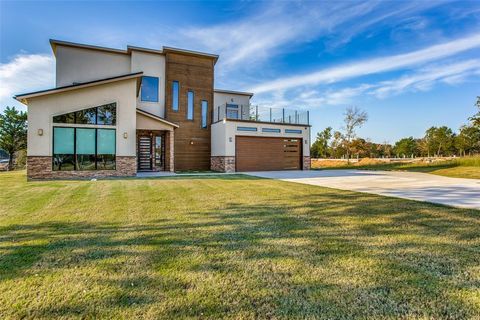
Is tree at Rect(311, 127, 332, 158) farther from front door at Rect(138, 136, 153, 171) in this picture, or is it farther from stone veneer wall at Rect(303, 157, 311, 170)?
front door at Rect(138, 136, 153, 171)

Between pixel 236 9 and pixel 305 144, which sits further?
pixel 305 144

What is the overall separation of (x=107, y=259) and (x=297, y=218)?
307 centimetres

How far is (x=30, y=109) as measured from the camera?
38.2ft

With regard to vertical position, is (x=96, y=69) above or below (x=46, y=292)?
above

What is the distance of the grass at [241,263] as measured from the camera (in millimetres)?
2066

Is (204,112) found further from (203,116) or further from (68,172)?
(68,172)

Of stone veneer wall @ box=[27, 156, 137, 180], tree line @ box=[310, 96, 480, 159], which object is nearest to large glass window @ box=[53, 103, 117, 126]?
stone veneer wall @ box=[27, 156, 137, 180]

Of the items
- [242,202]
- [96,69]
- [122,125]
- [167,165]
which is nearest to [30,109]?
[122,125]

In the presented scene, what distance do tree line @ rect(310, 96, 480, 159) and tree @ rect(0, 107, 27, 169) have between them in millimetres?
31969

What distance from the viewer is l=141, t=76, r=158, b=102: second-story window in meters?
17.6

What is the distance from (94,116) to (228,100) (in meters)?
10.5

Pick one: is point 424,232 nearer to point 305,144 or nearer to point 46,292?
point 46,292

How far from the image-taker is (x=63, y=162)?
12.2m

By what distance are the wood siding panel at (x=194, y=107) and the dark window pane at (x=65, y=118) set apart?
625 centimetres
